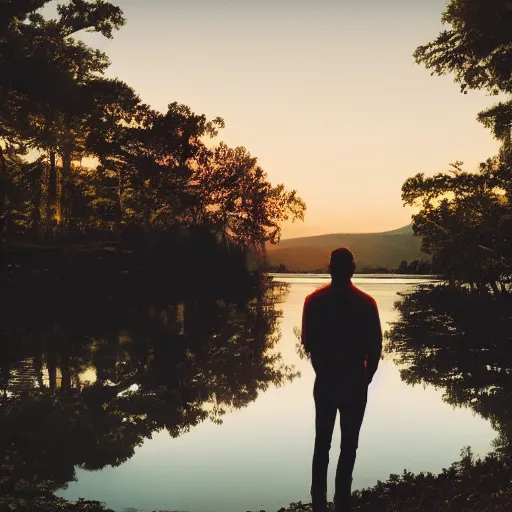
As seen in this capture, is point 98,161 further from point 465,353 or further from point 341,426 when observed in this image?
point 341,426

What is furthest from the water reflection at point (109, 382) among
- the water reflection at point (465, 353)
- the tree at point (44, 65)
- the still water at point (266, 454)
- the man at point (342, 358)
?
the tree at point (44, 65)

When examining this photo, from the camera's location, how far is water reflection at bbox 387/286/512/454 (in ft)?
45.4

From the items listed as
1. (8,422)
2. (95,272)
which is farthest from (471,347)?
(95,272)

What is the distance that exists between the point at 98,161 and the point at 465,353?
4523 cm

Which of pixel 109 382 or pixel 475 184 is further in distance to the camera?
pixel 475 184

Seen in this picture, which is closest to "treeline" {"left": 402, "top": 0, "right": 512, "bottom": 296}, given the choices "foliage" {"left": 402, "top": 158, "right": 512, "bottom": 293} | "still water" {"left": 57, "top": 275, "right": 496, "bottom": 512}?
"foliage" {"left": 402, "top": 158, "right": 512, "bottom": 293}

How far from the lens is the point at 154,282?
161 ft

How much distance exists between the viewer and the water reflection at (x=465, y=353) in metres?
13.8

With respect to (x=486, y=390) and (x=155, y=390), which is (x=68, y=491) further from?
(x=486, y=390)

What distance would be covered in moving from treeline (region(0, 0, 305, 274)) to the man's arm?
79.5 ft

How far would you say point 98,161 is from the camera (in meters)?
60.3

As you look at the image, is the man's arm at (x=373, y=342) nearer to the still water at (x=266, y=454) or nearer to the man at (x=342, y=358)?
the man at (x=342, y=358)

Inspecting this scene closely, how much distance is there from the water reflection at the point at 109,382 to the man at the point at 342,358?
3.43 meters

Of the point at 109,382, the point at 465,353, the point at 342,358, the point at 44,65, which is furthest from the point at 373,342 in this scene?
the point at 44,65
